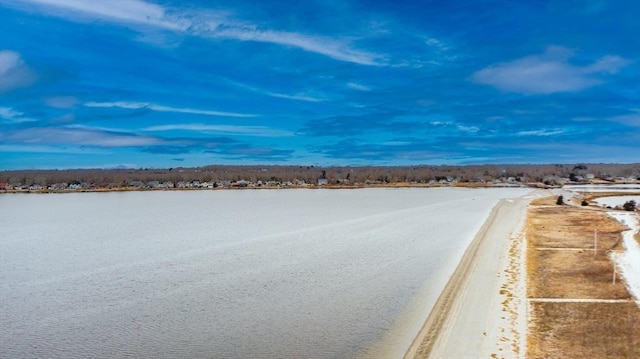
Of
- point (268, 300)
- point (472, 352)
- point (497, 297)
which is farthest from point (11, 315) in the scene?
point (497, 297)

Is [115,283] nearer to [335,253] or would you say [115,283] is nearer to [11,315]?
[11,315]

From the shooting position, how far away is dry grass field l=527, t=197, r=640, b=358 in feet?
32.4

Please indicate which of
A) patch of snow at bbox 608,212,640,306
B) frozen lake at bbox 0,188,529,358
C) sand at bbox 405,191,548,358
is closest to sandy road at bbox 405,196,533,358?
sand at bbox 405,191,548,358

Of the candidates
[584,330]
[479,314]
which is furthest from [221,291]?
[584,330]

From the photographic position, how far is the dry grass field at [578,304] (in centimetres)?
987

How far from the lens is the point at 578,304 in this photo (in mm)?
12844

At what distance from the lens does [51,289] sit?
1686 cm

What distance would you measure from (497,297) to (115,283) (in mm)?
12244

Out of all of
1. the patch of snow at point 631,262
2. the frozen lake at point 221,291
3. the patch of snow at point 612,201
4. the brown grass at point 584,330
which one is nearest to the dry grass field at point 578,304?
the brown grass at point 584,330

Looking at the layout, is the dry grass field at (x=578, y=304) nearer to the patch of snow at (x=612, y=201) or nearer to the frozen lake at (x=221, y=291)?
the frozen lake at (x=221, y=291)

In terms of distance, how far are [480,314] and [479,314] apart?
0.02m

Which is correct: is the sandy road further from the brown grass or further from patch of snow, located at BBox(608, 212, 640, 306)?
patch of snow, located at BBox(608, 212, 640, 306)

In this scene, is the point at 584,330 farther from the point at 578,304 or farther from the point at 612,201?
the point at 612,201

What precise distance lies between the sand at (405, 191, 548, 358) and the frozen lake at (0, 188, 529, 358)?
1.99ft
